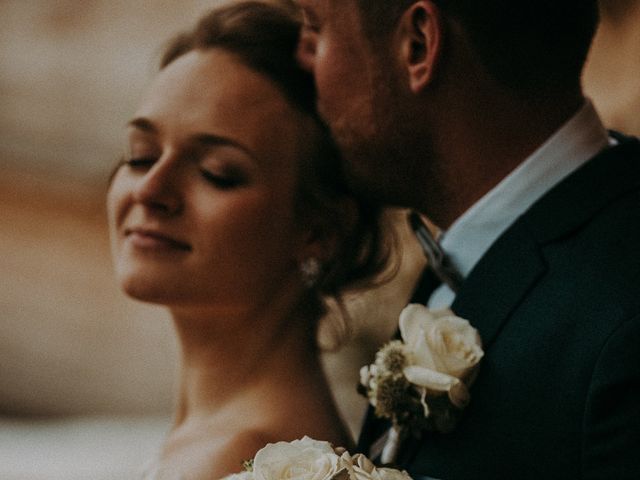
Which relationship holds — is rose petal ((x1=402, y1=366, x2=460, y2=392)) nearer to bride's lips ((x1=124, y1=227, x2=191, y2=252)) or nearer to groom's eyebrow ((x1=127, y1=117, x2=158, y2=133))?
bride's lips ((x1=124, y1=227, x2=191, y2=252))

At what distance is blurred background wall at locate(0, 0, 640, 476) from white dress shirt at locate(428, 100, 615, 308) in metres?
2.03

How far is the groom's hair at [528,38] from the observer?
43.4 inches

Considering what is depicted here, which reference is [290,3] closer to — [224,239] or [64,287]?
[224,239]

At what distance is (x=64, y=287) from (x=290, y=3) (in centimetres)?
195

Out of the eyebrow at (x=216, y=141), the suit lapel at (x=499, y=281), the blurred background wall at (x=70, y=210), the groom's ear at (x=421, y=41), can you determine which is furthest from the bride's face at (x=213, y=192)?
the blurred background wall at (x=70, y=210)

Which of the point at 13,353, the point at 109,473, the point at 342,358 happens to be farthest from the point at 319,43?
the point at 13,353

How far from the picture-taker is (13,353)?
3148 millimetres

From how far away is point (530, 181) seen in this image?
1102 millimetres

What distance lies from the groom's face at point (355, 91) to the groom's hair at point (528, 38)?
11 cm

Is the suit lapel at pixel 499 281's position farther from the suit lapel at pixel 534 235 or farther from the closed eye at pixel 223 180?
the closed eye at pixel 223 180

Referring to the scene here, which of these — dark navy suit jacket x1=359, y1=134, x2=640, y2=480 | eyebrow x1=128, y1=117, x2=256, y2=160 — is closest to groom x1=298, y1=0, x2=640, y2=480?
dark navy suit jacket x1=359, y1=134, x2=640, y2=480

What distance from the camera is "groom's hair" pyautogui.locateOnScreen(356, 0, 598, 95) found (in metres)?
1.10

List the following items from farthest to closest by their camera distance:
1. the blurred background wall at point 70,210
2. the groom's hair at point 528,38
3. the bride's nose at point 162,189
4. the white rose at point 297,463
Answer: the blurred background wall at point 70,210 → the bride's nose at point 162,189 → the groom's hair at point 528,38 → the white rose at point 297,463

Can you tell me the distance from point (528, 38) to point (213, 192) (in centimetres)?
45
